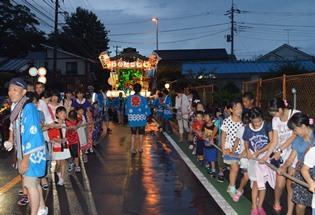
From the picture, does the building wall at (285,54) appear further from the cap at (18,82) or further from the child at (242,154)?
the cap at (18,82)

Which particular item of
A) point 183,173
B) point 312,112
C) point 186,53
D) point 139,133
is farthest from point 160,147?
point 186,53

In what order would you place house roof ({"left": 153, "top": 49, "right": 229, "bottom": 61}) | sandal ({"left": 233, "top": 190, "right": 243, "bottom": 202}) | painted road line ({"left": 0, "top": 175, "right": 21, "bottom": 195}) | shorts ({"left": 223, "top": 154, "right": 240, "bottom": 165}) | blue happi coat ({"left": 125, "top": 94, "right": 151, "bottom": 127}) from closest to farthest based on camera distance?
sandal ({"left": 233, "top": 190, "right": 243, "bottom": 202}) → shorts ({"left": 223, "top": 154, "right": 240, "bottom": 165}) → painted road line ({"left": 0, "top": 175, "right": 21, "bottom": 195}) → blue happi coat ({"left": 125, "top": 94, "right": 151, "bottom": 127}) → house roof ({"left": 153, "top": 49, "right": 229, "bottom": 61})

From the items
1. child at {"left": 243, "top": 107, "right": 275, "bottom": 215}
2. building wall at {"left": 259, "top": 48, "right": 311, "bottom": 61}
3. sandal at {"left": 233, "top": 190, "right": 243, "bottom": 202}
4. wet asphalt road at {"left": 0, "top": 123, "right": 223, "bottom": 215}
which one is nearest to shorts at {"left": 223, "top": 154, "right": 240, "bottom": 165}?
sandal at {"left": 233, "top": 190, "right": 243, "bottom": 202}

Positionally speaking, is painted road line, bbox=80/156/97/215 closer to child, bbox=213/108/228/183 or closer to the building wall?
child, bbox=213/108/228/183

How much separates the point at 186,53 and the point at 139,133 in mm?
54932

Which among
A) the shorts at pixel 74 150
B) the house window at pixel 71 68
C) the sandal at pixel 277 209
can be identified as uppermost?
the house window at pixel 71 68

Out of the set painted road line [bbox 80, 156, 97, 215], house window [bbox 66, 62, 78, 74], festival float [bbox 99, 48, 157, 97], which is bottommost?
painted road line [bbox 80, 156, 97, 215]

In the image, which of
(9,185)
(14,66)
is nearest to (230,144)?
(9,185)

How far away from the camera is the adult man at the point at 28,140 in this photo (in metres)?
4.94

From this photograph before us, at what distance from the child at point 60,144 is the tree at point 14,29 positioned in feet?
143

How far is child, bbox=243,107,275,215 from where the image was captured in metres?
5.72

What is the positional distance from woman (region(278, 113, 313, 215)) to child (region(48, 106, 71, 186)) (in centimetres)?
413

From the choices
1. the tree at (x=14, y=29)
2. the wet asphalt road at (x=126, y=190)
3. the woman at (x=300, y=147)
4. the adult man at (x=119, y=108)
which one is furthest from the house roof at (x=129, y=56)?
the tree at (x=14, y=29)

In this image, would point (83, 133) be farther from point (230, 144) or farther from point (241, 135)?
point (241, 135)
